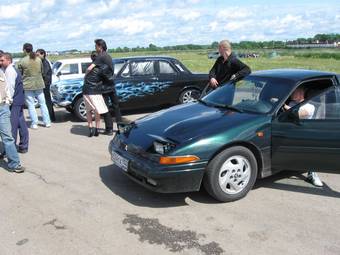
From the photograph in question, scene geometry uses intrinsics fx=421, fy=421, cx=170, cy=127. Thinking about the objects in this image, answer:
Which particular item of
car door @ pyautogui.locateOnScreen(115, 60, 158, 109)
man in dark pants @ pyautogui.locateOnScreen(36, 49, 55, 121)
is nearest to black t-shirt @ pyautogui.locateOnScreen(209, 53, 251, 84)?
car door @ pyautogui.locateOnScreen(115, 60, 158, 109)

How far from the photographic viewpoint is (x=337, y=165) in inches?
193

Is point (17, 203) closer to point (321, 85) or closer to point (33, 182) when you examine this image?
point (33, 182)

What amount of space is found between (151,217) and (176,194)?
73 cm

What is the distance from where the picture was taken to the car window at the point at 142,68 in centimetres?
1073

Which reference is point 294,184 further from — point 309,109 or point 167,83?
point 167,83

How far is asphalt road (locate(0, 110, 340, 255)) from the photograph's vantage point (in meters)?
3.90

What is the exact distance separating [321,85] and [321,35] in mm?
131463

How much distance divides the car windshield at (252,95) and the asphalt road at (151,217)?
1054mm

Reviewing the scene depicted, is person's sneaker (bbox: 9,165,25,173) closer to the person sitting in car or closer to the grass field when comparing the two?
the person sitting in car

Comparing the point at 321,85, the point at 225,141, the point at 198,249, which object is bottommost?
the point at 198,249

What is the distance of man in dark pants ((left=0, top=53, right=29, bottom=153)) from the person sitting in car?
13.6 feet

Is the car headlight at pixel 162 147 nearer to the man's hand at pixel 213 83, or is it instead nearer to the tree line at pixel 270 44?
the man's hand at pixel 213 83

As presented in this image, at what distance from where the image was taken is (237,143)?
4859mm

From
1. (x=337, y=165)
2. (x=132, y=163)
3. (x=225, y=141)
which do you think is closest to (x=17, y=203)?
(x=132, y=163)
